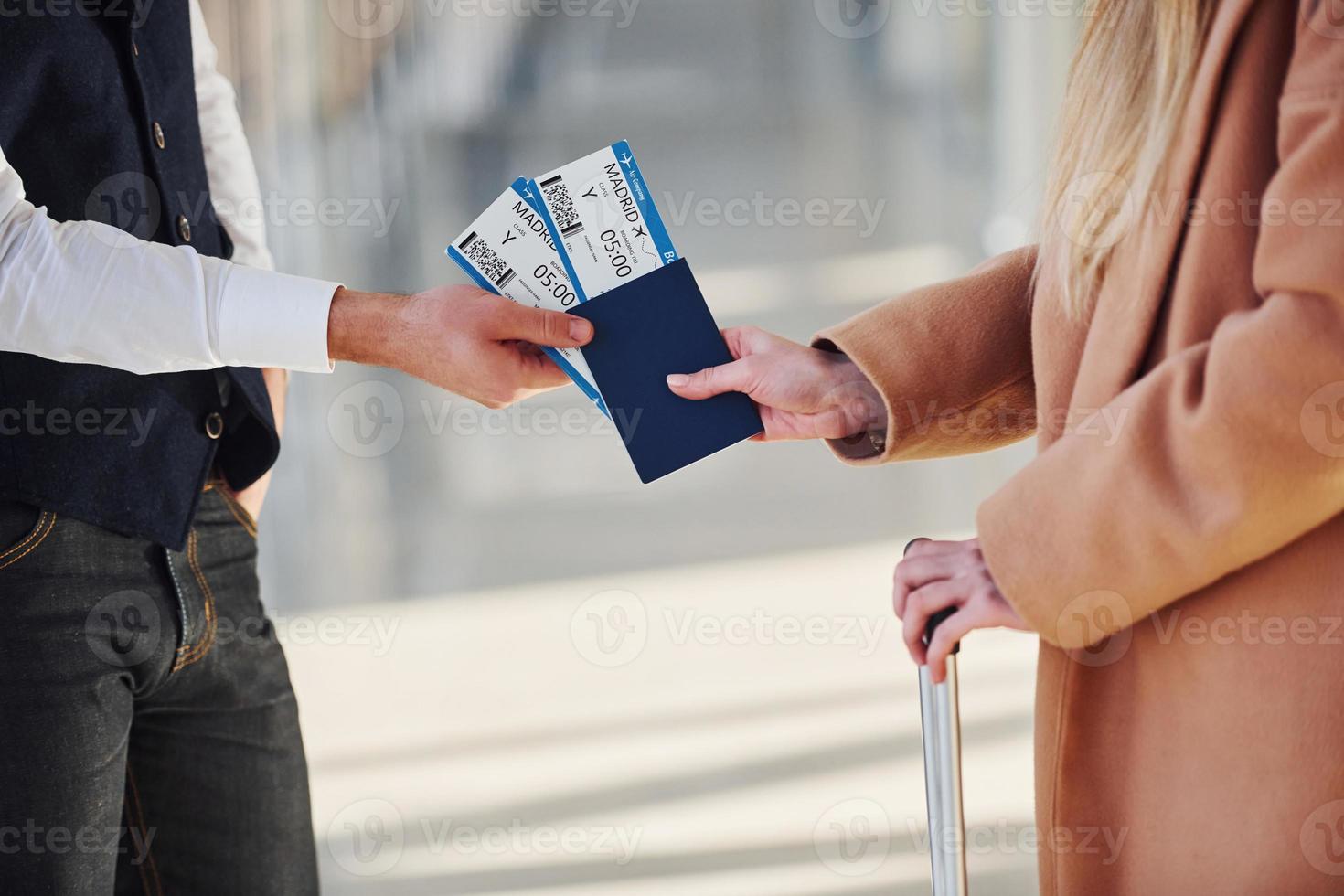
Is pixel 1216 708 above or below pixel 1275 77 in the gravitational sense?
below

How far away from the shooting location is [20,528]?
101cm

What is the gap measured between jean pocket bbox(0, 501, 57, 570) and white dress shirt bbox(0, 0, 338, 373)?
0.15m

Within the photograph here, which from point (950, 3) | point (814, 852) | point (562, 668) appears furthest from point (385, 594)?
point (950, 3)

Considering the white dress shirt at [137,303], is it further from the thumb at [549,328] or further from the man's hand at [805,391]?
the man's hand at [805,391]

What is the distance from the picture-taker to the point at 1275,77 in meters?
0.70

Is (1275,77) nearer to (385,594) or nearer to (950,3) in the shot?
(950,3)

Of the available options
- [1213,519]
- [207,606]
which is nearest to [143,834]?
[207,606]

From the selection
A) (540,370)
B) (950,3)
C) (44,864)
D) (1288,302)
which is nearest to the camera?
(1288,302)

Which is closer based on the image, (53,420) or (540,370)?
(53,420)

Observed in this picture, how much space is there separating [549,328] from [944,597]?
18.5 inches

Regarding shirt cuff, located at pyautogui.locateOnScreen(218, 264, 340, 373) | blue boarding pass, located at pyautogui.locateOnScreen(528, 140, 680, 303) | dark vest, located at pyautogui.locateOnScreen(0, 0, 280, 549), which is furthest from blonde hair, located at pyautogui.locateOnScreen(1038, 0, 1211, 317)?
dark vest, located at pyautogui.locateOnScreen(0, 0, 280, 549)

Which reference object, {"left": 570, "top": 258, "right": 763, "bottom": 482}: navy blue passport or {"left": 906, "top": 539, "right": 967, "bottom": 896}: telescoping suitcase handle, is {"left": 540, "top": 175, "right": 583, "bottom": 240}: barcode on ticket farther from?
{"left": 906, "top": 539, "right": 967, "bottom": 896}: telescoping suitcase handle

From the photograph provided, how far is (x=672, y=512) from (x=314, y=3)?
108 centimetres

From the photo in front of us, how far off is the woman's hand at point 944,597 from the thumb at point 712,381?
0.32 meters
